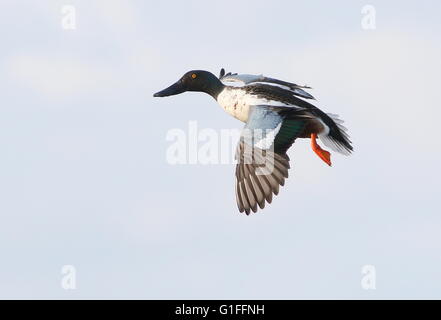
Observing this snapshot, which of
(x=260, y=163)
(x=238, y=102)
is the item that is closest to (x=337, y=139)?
(x=238, y=102)

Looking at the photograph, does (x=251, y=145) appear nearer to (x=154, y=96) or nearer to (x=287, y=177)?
(x=287, y=177)

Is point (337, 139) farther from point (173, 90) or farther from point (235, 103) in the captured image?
point (173, 90)

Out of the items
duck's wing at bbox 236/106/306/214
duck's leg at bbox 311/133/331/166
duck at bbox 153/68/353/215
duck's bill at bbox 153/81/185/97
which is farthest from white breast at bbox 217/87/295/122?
duck's bill at bbox 153/81/185/97

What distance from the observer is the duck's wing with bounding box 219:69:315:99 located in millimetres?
18658

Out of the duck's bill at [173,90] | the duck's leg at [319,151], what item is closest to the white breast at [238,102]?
the duck's leg at [319,151]

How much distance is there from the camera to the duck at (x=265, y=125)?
1620cm

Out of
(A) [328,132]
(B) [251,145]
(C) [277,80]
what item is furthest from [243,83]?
(B) [251,145]

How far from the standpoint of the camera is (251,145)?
53.6ft

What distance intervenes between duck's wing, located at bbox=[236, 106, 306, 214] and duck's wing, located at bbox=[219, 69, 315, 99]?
77.4 inches

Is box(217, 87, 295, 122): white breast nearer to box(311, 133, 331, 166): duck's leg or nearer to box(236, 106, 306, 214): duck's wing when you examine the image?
box(311, 133, 331, 166): duck's leg

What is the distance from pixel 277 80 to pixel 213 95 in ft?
3.14

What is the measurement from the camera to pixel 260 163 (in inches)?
642

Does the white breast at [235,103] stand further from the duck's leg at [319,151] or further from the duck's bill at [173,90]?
the duck's bill at [173,90]

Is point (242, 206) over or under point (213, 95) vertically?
under
